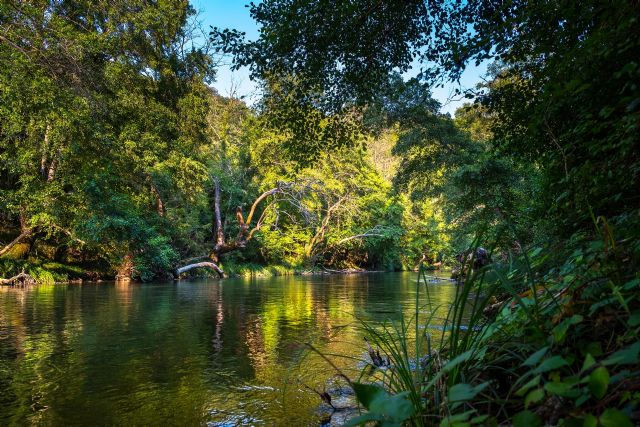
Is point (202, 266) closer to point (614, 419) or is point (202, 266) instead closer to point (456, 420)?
point (456, 420)

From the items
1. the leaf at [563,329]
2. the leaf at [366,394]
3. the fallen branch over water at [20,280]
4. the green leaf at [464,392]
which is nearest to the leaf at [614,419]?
the green leaf at [464,392]

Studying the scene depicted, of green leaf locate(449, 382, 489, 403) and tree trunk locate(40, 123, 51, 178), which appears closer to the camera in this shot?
green leaf locate(449, 382, 489, 403)

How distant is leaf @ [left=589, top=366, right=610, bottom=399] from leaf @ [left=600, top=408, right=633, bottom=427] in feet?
0.24

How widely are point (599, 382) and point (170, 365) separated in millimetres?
5156

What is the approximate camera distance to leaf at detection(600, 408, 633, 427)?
1.05 metres

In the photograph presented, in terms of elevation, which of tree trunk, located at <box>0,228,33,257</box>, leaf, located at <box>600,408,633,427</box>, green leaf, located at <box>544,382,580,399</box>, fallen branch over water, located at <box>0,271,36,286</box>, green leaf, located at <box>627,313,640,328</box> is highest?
tree trunk, located at <box>0,228,33,257</box>

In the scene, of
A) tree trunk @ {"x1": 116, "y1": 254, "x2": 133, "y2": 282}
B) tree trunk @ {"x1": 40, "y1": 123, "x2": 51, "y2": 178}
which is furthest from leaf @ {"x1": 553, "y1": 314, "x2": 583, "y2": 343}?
tree trunk @ {"x1": 116, "y1": 254, "x2": 133, "y2": 282}

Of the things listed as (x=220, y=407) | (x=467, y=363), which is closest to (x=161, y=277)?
(x=220, y=407)

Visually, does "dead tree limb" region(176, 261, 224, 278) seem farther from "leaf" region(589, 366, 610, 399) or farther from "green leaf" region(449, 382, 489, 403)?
"leaf" region(589, 366, 610, 399)

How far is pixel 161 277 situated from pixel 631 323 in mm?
25385

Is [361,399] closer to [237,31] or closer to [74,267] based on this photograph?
[237,31]

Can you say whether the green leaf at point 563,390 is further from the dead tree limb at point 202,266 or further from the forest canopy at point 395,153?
the dead tree limb at point 202,266

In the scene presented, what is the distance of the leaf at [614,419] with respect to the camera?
105 cm

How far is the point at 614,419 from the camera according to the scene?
1.06 metres
